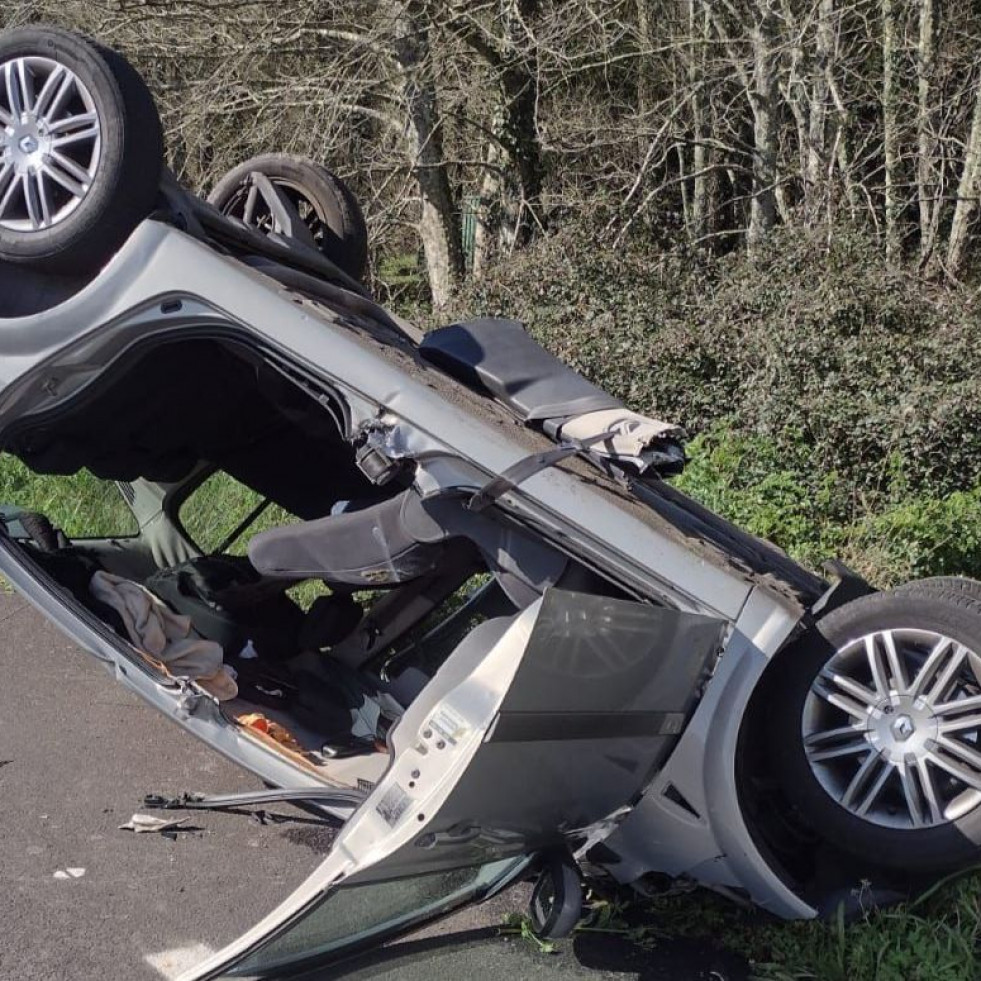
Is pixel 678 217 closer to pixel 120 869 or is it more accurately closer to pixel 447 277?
pixel 447 277

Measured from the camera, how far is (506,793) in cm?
298

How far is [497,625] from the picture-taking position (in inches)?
123

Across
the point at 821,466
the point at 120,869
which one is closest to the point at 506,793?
the point at 120,869

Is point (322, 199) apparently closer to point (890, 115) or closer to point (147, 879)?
point (147, 879)

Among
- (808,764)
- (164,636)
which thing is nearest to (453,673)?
(808,764)

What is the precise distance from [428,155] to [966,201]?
480cm

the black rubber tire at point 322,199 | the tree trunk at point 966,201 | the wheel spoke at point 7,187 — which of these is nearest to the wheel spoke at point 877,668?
the wheel spoke at point 7,187

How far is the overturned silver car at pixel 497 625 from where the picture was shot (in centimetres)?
296

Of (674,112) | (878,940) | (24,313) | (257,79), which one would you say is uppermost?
(674,112)

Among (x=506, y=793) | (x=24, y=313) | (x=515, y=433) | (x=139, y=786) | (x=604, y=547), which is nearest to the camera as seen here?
(x=506, y=793)

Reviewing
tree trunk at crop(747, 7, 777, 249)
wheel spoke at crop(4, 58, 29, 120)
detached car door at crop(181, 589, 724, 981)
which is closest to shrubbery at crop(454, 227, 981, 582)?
tree trunk at crop(747, 7, 777, 249)

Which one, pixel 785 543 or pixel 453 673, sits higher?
pixel 785 543

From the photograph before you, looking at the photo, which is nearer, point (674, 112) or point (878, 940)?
point (878, 940)

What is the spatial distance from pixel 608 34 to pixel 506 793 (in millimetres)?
8976
